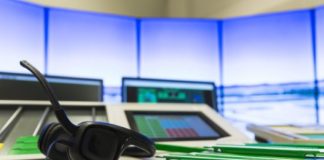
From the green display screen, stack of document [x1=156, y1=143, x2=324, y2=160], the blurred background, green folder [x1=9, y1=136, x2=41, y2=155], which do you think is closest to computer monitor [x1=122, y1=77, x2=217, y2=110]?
the green display screen

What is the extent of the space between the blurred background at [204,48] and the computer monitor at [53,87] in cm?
87

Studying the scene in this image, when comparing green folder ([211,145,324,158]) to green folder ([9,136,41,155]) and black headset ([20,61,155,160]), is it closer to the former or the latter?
black headset ([20,61,155,160])

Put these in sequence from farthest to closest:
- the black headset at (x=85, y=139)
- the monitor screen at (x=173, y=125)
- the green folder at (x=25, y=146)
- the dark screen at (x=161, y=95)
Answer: the dark screen at (x=161, y=95) → the monitor screen at (x=173, y=125) → the green folder at (x=25, y=146) → the black headset at (x=85, y=139)

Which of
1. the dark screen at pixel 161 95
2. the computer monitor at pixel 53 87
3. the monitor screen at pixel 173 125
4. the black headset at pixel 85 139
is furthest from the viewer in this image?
A: the dark screen at pixel 161 95

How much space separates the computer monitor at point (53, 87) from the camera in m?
1.10

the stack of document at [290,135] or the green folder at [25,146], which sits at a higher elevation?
the green folder at [25,146]

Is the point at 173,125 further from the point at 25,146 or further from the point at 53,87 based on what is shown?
the point at 53,87

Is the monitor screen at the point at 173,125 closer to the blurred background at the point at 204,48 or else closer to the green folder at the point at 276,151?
the green folder at the point at 276,151

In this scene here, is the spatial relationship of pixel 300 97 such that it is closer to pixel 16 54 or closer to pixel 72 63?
pixel 72 63

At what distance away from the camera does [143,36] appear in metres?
2.54

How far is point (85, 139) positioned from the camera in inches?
19.3

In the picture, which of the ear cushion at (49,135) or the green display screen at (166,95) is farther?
the green display screen at (166,95)

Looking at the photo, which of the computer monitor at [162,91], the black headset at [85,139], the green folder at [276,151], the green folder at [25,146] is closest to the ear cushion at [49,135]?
the black headset at [85,139]

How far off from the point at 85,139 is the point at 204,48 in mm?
2124
